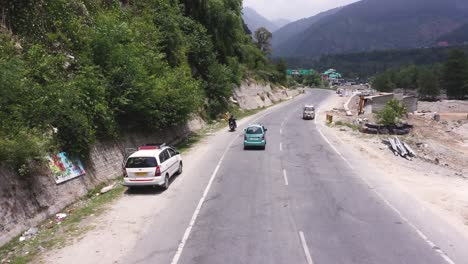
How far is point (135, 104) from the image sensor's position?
2089 centimetres

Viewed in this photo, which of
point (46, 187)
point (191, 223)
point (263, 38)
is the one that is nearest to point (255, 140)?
point (191, 223)

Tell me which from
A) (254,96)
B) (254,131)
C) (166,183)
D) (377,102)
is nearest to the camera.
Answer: (166,183)

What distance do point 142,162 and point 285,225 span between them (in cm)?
716

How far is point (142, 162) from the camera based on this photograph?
15.8 m

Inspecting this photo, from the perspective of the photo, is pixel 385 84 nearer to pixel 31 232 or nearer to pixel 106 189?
pixel 106 189

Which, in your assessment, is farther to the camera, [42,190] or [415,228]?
[42,190]

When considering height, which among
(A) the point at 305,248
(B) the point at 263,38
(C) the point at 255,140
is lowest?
(A) the point at 305,248

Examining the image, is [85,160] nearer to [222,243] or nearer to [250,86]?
[222,243]

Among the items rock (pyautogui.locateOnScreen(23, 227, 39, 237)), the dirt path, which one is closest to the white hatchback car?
rock (pyautogui.locateOnScreen(23, 227, 39, 237))

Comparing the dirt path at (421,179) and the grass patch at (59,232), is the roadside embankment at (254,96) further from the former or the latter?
the grass patch at (59,232)

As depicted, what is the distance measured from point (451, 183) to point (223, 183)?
11768 mm

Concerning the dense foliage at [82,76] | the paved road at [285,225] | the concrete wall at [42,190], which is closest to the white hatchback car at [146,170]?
the paved road at [285,225]

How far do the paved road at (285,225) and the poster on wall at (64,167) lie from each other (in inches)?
177

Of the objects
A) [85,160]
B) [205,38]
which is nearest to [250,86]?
[205,38]
